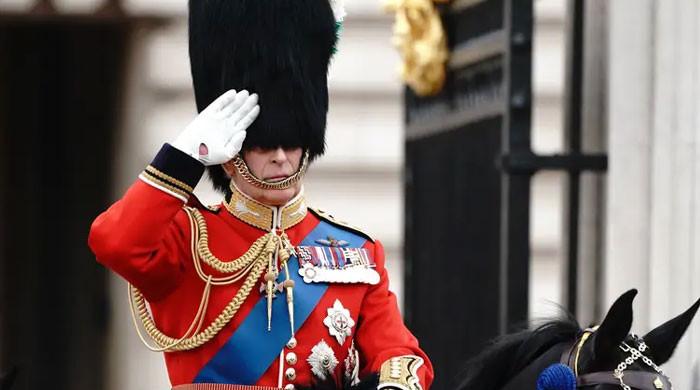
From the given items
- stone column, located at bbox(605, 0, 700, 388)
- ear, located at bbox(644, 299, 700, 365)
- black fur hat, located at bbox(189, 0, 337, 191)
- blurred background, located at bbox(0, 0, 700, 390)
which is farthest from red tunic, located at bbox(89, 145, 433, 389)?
stone column, located at bbox(605, 0, 700, 388)

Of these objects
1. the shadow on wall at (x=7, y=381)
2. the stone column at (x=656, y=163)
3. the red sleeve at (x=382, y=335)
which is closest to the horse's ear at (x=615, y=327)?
the red sleeve at (x=382, y=335)

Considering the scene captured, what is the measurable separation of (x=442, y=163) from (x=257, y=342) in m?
3.92

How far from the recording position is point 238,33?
16.7 feet

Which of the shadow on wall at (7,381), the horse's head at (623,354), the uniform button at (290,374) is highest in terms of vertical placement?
the horse's head at (623,354)

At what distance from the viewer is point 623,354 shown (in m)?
4.85

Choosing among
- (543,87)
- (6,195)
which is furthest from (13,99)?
(543,87)

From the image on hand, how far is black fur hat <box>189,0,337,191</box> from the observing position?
504 cm

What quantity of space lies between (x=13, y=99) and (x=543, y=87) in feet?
12.0

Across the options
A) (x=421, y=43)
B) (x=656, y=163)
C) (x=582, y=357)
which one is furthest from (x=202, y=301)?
(x=421, y=43)

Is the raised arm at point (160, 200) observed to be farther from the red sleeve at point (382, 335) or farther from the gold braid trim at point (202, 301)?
the red sleeve at point (382, 335)

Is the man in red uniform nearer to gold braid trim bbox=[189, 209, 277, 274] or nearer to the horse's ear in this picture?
gold braid trim bbox=[189, 209, 277, 274]

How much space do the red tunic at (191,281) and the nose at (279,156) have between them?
186mm

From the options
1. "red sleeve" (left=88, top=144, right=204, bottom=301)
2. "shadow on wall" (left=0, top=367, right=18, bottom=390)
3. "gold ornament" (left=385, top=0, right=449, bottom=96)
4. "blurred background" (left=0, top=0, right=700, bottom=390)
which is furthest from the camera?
"gold ornament" (left=385, top=0, right=449, bottom=96)

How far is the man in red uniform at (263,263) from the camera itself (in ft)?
16.1
